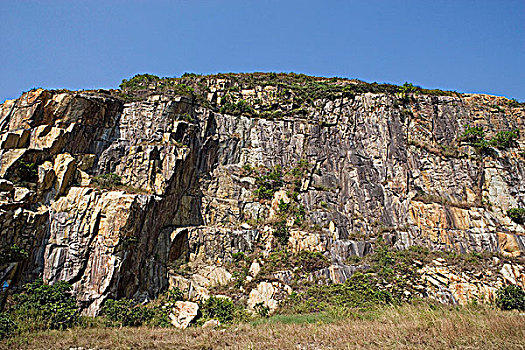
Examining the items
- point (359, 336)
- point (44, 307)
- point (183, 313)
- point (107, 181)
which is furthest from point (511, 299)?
point (107, 181)

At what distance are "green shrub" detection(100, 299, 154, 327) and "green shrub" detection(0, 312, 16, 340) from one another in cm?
385

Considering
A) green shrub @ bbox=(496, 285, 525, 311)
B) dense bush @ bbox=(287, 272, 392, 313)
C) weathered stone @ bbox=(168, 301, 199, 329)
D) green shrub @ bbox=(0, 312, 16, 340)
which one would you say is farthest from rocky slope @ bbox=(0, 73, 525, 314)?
green shrub @ bbox=(0, 312, 16, 340)

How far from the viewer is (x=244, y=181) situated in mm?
27203

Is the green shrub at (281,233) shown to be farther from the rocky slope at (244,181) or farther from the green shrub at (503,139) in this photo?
the green shrub at (503,139)

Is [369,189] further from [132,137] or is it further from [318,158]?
[132,137]

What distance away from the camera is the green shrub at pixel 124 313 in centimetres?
1593

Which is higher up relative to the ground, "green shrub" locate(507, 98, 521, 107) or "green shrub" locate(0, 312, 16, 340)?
"green shrub" locate(507, 98, 521, 107)

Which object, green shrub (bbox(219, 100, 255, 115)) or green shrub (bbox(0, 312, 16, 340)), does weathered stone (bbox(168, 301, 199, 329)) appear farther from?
green shrub (bbox(219, 100, 255, 115))

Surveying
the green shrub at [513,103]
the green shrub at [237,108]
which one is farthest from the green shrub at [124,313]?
the green shrub at [513,103]

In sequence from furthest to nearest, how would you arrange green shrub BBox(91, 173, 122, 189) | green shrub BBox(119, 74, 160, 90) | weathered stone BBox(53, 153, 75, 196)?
1. green shrub BBox(119, 74, 160, 90)
2. green shrub BBox(91, 173, 122, 189)
3. weathered stone BBox(53, 153, 75, 196)

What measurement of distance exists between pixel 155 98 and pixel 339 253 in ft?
60.9

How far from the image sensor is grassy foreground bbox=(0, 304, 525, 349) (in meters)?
7.63

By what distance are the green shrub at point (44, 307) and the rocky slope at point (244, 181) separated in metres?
0.90

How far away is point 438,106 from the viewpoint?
106 feet
